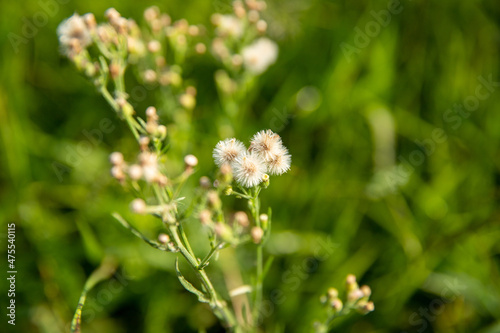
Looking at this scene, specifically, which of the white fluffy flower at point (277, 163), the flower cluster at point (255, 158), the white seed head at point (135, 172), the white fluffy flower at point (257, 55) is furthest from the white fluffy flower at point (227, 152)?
the white fluffy flower at point (257, 55)

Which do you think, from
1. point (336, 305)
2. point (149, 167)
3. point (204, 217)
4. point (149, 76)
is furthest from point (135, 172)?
point (149, 76)

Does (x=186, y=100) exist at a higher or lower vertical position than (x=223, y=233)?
lower

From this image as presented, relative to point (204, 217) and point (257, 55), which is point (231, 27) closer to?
point (257, 55)

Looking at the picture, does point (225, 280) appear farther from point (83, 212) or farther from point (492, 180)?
point (492, 180)

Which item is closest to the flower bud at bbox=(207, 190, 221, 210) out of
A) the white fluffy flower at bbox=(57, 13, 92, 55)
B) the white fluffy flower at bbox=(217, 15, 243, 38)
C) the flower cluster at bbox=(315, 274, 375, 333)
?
the flower cluster at bbox=(315, 274, 375, 333)

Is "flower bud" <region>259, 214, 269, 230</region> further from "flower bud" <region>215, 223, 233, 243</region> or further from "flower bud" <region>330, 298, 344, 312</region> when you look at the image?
"flower bud" <region>330, 298, 344, 312</region>
